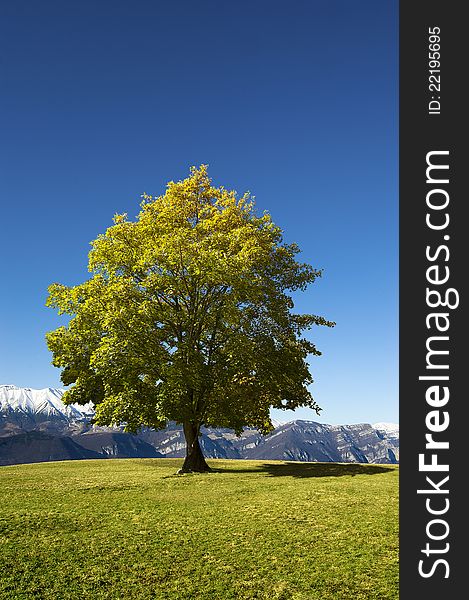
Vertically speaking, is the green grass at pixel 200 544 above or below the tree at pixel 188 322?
below

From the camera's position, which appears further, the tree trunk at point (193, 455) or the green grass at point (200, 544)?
the tree trunk at point (193, 455)

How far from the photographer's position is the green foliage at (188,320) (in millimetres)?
30000

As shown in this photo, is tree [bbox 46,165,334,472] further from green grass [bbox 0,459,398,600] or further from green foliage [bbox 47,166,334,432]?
green grass [bbox 0,459,398,600]

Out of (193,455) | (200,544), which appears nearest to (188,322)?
(193,455)

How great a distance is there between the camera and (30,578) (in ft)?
34.4

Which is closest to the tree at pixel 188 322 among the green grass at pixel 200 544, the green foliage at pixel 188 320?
the green foliage at pixel 188 320

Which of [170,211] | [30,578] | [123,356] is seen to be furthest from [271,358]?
[30,578]

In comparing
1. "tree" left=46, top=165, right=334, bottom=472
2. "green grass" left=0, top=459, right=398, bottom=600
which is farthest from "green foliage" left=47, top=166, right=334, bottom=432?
"green grass" left=0, top=459, right=398, bottom=600

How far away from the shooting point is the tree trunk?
3266 centimetres

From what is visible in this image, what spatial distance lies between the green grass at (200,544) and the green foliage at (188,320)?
8631 mm

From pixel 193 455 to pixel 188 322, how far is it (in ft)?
29.6

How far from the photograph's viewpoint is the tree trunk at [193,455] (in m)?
32.7

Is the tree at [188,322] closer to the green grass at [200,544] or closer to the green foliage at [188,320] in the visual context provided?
the green foliage at [188,320]

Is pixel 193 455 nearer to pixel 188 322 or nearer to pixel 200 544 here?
pixel 188 322
